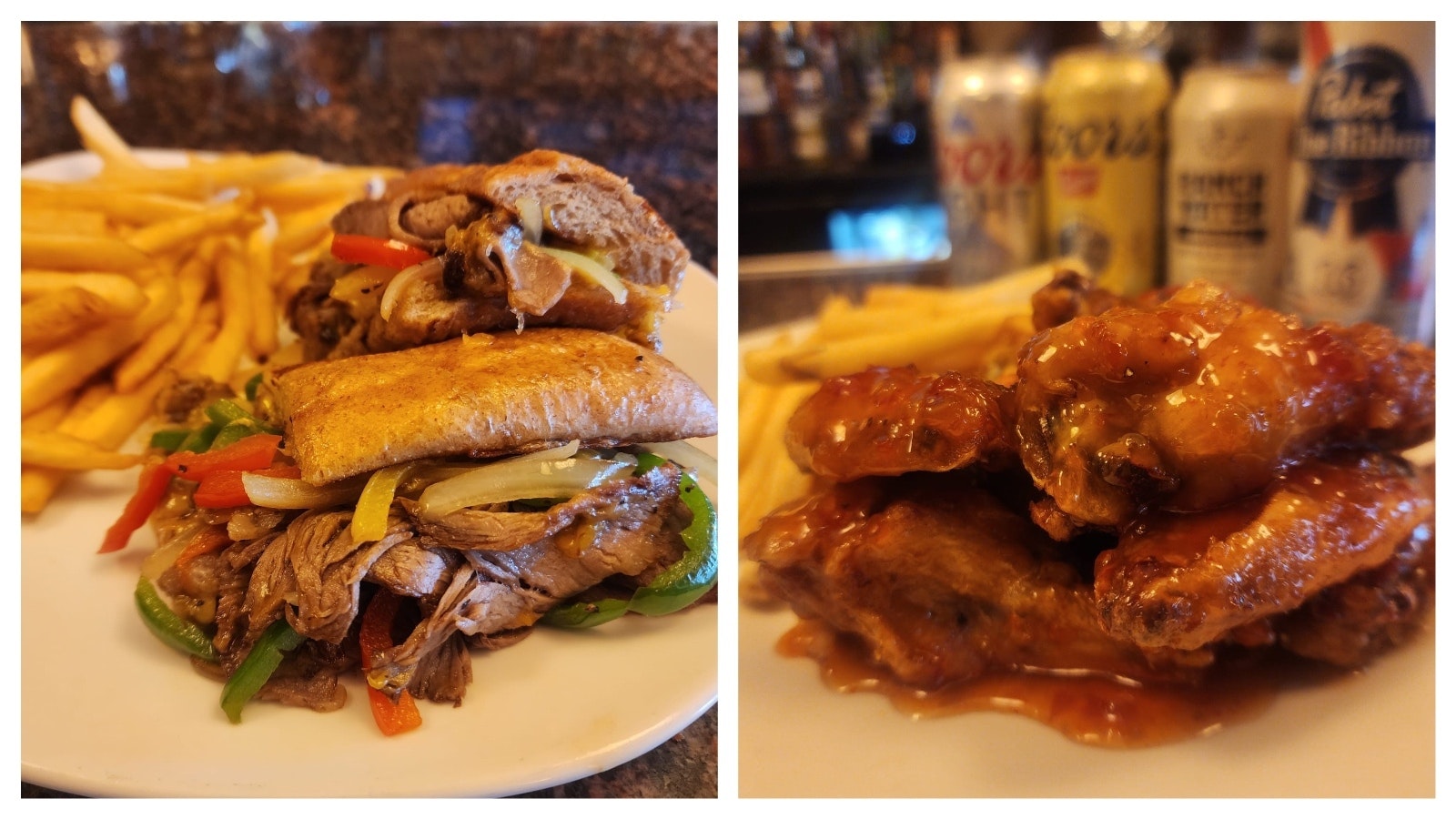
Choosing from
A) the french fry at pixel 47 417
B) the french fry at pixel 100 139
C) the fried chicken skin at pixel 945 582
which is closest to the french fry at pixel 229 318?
the french fry at pixel 47 417

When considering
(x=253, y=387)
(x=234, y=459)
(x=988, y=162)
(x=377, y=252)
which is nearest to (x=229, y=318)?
(x=253, y=387)

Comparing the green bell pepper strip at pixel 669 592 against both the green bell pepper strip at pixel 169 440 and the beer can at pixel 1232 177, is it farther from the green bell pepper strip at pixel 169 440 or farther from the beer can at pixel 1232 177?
the beer can at pixel 1232 177

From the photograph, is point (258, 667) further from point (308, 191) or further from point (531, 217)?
point (308, 191)

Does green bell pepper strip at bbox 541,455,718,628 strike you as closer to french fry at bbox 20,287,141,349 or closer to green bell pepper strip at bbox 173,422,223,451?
green bell pepper strip at bbox 173,422,223,451

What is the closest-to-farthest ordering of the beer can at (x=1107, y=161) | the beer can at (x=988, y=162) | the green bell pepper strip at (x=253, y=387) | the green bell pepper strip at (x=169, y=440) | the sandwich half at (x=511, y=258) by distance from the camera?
the sandwich half at (x=511, y=258), the green bell pepper strip at (x=169, y=440), the green bell pepper strip at (x=253, y=387), the beer can at (x=1107, y=161), the beer can at (x=988, y=162)

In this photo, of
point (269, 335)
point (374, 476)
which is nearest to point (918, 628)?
point (374, 476)
